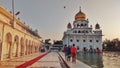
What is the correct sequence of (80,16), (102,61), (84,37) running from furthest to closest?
(84,37)
(80,16)
(102,61)

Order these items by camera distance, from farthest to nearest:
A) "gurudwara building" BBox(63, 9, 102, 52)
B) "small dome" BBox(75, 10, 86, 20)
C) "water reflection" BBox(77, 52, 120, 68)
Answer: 1. "gurudwara building" BBox(63, 9, 102, 52)
2. "small dome" BBox(75, 10, 86, 20)
3. "water reflection" BBox(77, 52, 120, 68)

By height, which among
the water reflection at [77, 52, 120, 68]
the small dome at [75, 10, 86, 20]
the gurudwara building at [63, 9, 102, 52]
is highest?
the small dome at [75, 10, 86, 20]

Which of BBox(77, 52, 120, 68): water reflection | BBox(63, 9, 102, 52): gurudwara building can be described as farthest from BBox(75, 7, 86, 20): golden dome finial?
BBox(77, 52, 120, 68): water reflection

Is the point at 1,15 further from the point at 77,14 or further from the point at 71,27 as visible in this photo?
the point at 71,27

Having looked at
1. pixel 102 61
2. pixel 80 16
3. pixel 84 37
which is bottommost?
pixel 102 61

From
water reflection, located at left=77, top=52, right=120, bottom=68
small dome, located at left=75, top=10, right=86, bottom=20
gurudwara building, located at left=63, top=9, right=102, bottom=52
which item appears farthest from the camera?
gurudwara building, located at left=63, top=9, right=102, bottom=52

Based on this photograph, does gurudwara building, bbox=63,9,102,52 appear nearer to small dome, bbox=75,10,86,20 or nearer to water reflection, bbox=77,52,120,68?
small dome, bbox=75,10,86,20

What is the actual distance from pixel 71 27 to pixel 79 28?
7261mm

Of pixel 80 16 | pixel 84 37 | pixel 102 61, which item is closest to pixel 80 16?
pixel 80 16

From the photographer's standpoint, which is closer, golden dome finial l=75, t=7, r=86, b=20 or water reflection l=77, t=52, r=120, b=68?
water reflection l=77, t=52, r=120, b=68

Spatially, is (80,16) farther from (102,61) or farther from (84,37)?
(102,61)

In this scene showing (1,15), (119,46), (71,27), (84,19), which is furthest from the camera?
(119,46)

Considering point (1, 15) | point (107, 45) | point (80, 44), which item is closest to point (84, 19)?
point (80, 44)

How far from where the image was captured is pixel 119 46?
89062mm
